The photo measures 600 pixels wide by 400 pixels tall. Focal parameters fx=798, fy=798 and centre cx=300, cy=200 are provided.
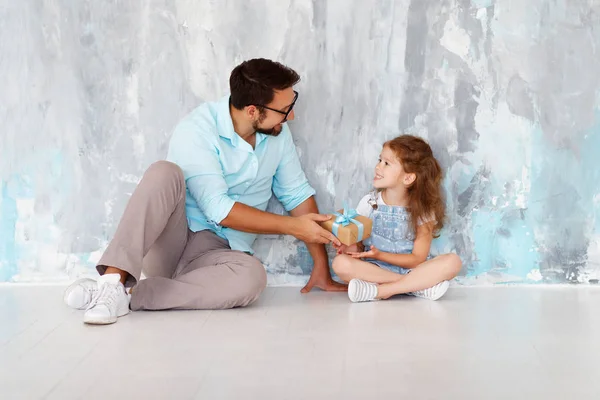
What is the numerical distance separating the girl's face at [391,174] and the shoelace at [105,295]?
3.53 ft

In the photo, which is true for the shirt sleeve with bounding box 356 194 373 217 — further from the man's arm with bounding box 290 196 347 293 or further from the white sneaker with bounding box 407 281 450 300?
the white sneaker with bounding box 407 281 450 300

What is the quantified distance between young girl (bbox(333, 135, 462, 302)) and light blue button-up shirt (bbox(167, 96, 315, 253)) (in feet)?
0.98

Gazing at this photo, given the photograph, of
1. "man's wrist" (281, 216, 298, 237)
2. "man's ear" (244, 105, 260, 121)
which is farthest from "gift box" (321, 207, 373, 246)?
"man's ear" (244, 105, 260, 121)

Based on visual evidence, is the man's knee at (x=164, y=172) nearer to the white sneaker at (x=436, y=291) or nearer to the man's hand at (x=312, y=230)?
the man's hand at (x=312, y=230)

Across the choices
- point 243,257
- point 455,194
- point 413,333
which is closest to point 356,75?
point 455,194

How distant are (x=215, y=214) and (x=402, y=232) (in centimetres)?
74

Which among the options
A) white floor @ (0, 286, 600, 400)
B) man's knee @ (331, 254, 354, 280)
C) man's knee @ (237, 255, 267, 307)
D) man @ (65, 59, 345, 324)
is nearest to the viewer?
white floor @ (0, 286, 600, 400)

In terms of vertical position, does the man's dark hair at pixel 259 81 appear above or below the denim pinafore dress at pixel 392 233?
above

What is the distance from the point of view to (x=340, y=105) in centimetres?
318

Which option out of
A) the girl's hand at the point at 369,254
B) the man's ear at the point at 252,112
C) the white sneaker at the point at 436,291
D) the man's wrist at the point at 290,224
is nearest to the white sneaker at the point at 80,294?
the man's wrist at the point at 290,224

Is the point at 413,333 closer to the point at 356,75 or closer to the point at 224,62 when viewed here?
the point at 356,75

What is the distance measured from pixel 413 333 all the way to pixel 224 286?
692 millimetres

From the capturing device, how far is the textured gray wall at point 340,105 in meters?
3.13

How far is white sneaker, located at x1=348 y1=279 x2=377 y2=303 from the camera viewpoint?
2.87 meters
